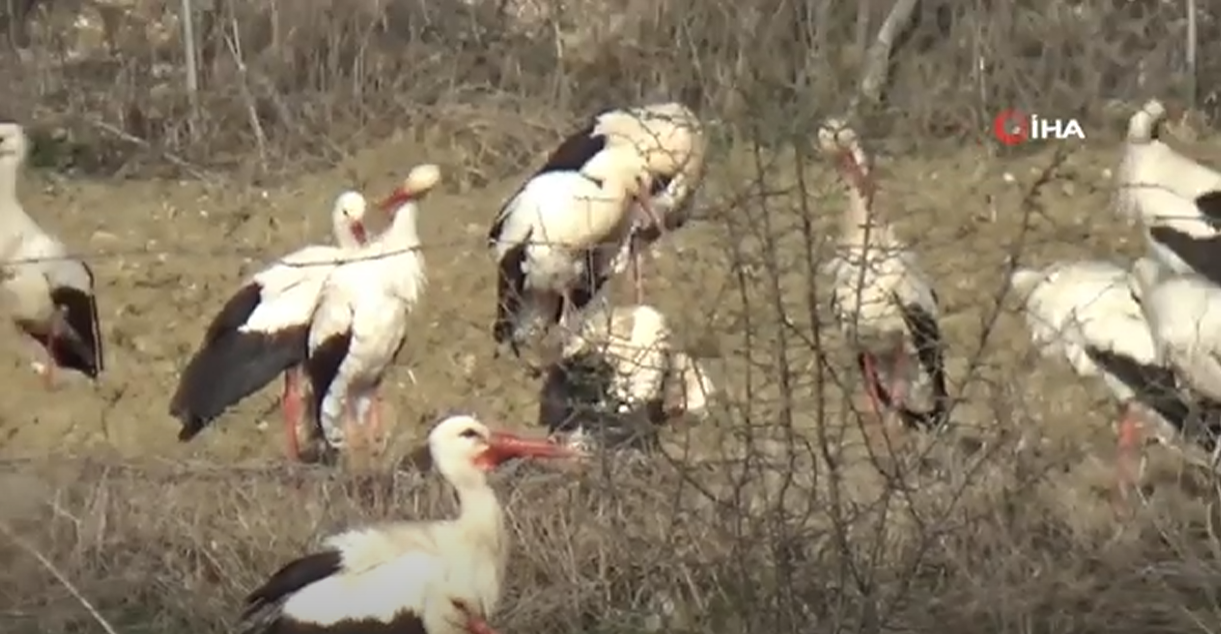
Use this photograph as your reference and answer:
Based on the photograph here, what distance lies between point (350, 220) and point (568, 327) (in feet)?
6.82

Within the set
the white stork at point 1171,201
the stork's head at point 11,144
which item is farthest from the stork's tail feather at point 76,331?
the white stork at point 1171,201

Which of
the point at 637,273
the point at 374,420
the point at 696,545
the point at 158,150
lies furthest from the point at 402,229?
the point at 158,150

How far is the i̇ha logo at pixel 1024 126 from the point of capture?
11.0m

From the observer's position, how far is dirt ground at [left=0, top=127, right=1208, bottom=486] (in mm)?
6891

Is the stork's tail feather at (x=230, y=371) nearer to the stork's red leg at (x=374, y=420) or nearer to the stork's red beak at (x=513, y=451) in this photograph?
the stork's red leg at (x=374, y=420)

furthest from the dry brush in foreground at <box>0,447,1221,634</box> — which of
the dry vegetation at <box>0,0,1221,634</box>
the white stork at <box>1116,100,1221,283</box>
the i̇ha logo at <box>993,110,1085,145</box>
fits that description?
the i̇ha logo at <box>993,110,1085,145</box>

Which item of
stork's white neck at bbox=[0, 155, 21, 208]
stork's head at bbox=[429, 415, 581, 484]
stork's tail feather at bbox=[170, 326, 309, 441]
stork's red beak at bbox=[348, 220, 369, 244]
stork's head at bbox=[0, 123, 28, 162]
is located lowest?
stork's tail feather at bbox=[170, 326, 309, 441]

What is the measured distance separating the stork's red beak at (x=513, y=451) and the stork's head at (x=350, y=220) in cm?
253

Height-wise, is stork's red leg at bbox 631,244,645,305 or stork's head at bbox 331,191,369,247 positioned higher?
stork's head at bbox 331,191,369,247

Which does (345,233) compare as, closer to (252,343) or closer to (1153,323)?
(252,343)

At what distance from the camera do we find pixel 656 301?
8719 millimetres

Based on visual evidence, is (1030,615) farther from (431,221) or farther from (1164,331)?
(431,221)

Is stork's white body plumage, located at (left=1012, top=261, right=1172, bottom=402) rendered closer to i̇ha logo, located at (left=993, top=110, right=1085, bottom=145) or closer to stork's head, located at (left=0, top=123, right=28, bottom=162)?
stork's head, located at (left=0, top=123, right=28, bottom=162)

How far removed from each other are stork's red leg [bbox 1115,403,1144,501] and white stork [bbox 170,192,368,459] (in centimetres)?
214
